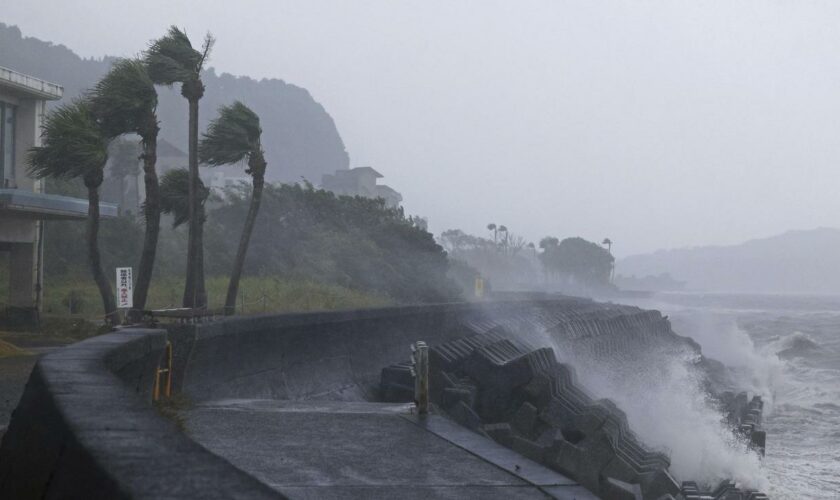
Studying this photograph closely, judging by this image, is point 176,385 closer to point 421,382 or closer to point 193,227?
point 421,382

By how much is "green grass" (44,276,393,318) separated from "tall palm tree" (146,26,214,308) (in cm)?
476

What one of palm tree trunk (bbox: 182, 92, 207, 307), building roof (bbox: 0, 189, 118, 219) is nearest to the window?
building roof (bbox: 0, 189, 118, 219)

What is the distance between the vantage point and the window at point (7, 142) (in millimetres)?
27094

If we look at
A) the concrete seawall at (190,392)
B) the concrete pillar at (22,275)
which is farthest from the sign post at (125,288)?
the concrete seawall at (190,392)

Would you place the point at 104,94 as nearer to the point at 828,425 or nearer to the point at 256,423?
the point at 256,423

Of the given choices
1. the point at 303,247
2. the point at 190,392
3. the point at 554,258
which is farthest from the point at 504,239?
the point at 190,392

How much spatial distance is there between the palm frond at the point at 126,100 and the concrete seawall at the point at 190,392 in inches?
279

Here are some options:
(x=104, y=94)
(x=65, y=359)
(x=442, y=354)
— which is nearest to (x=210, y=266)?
(x=104, y=94)

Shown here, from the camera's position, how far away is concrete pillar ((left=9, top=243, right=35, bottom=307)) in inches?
1088

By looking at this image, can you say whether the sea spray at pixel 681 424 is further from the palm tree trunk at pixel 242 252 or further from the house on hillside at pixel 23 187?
the house on hillside at pixel 23 187

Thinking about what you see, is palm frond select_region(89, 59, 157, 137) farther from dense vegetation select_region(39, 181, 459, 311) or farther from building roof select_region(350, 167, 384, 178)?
building roof select_region(350, 167, 384, 178)

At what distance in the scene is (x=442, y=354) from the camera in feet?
51.1

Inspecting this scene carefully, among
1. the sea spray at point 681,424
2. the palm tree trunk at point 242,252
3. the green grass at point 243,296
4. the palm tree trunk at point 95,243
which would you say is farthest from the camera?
the green grass at point 243,296

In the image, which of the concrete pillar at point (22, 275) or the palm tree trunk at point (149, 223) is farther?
the concrete pillar at point (22, 275)
